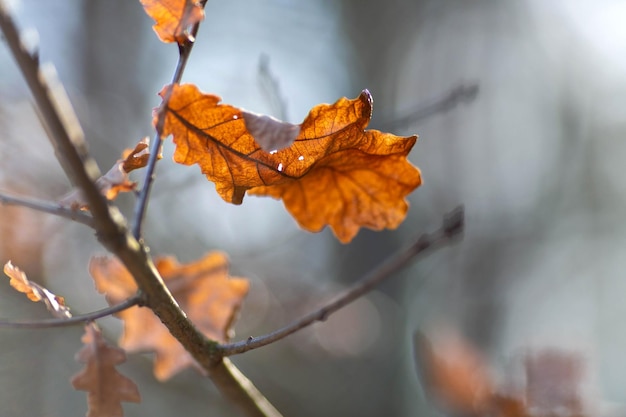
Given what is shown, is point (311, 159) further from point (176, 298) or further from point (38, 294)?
point (176, 298)

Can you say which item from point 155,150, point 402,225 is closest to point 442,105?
point 155,150

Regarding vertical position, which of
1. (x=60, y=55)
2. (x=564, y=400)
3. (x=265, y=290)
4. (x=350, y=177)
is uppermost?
(x=60, y=55)

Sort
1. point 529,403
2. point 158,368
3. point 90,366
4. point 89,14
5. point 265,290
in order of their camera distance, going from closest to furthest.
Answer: point 90,366, point 158,368, point 529,403, point 265,290, point 89,14

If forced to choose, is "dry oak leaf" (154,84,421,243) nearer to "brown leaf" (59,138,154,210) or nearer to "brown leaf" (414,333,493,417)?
"brown leaf" (59,138,154,210)

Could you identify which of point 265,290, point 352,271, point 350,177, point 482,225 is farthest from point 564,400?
point 482,225

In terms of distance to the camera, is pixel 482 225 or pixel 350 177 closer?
pixel 350 177

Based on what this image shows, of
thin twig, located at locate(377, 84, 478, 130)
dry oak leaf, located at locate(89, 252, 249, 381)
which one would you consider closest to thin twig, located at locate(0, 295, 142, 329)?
dry oak leaf, located at locate(89, 252, 249, 381)

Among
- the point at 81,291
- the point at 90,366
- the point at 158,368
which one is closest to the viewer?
the point at 90,366

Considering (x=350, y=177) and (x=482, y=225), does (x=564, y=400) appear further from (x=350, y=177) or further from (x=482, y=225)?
(x=482, y=225)
